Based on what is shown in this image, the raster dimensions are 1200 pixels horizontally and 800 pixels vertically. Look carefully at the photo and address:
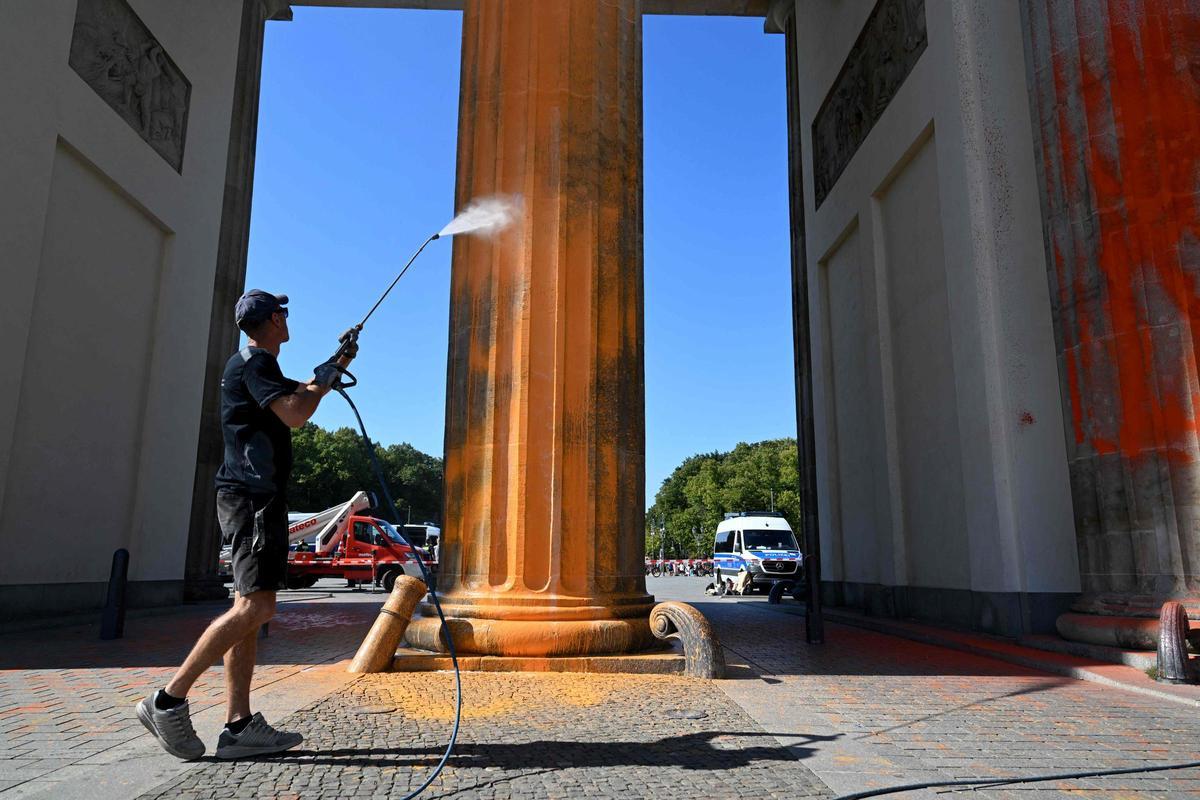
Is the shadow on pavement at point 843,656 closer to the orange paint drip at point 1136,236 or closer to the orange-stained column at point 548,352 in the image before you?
→ the orange-stained column at point 548,352

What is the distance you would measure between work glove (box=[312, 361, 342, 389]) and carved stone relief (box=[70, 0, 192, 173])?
12.0 m

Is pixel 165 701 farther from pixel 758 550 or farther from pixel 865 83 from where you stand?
pixel 758 550

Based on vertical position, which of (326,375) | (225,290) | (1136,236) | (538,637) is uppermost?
(225,290)

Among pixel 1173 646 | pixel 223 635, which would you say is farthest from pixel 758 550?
pixel 223 635

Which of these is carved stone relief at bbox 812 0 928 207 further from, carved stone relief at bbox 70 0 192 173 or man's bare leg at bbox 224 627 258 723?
carved stone relief at bbox 70 0 192 173

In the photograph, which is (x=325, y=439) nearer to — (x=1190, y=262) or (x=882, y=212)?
(x=882, y=212)

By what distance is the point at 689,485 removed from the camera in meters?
94.1

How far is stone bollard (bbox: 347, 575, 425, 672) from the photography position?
22.9 feet

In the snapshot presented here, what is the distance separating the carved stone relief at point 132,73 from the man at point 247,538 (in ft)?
39.4

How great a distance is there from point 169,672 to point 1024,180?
11363mm

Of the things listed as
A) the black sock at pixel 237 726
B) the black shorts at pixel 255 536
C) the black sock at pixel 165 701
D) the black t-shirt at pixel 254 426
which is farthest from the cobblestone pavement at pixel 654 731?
the black t-shirt at pixel 254 426

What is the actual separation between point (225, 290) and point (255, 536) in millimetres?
16076

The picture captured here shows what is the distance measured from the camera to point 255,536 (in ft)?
12.8

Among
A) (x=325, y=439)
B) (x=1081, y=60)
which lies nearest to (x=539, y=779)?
(x=1081, y=60)
